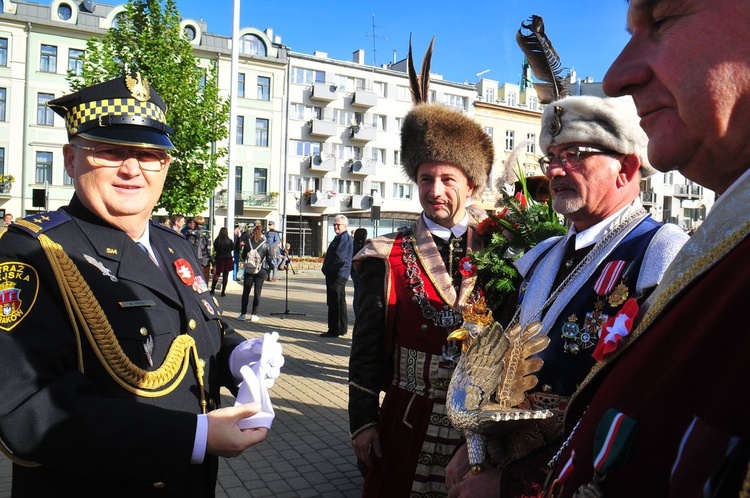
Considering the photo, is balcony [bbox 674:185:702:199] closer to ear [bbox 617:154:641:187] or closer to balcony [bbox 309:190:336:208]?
balcony [bbox 309:190:336:208]

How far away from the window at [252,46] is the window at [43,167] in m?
14.8

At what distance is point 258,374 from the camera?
6.26ft

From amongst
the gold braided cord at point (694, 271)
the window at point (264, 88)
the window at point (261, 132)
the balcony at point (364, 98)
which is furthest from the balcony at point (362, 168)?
the gold braided cord at point (694, 271)

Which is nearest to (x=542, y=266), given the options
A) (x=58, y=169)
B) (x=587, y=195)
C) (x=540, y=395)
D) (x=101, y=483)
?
(x=587, y=195)

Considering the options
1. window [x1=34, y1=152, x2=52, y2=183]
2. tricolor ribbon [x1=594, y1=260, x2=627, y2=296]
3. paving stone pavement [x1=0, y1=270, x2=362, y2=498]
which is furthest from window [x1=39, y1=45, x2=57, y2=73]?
tricolor ribbon [x1=594, y1=260, x2=627, y2=296]

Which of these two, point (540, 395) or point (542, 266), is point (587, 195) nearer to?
point (542, 266)

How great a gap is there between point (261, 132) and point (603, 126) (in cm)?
4043

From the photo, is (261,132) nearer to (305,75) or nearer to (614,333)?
(305,75)

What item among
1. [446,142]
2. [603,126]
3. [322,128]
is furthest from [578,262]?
[322,128]

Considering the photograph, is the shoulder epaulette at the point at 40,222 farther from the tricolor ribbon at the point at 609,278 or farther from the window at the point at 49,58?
the window at the point at 49,58

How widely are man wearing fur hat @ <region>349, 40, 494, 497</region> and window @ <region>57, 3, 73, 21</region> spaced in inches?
1585

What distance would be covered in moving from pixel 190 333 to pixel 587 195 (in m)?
1.57

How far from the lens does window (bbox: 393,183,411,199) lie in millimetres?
46031

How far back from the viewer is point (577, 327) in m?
1.81
